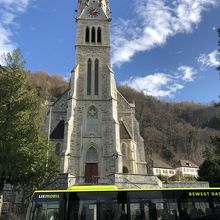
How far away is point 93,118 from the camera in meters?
33.7

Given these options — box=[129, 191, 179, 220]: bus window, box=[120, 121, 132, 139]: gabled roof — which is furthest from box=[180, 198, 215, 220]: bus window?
box=[120, 121, 132, 139]: gabled roof

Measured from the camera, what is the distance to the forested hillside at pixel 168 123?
97.9m

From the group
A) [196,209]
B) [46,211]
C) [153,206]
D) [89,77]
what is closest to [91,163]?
[89,77]

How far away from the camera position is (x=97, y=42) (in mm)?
37906

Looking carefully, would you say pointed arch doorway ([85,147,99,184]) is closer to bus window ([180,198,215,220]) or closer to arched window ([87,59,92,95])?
arched window ([87,59,92,95])

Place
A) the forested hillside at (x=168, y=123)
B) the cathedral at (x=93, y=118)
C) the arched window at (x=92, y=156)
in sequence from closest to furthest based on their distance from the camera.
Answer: the cathedral at (x=93, y=118) < the arched window at (x=92, y=156) < the forested hillside at (x=168, y=123)

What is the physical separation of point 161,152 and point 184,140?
11247mm

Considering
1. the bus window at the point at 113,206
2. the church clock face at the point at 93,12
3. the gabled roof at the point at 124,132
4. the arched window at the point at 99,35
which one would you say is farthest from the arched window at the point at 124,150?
the bus window at the point at 113,206

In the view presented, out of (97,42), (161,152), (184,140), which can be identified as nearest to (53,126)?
(97,42)

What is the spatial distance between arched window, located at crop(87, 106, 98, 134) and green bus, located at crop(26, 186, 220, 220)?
2175cm

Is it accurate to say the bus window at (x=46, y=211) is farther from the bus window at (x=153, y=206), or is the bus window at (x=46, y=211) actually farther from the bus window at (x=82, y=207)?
the bus window at (x=153, y=206)

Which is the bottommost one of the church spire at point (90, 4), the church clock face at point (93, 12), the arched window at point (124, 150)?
the arched window at point (124, 150)

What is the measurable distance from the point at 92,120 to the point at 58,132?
4.79 m

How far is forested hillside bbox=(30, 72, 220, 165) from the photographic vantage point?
97938mm
